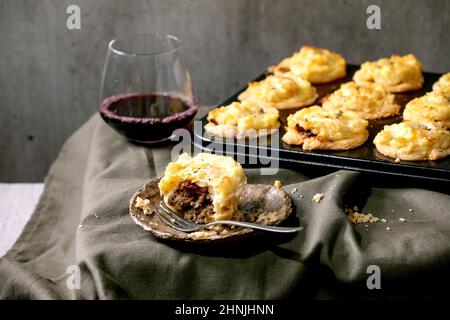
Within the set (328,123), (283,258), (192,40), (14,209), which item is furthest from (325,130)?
(192,40)

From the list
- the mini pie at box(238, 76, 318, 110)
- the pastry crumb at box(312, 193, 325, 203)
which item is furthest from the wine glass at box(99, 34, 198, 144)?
the pastry crumb at box(312, 193, 325, 203)

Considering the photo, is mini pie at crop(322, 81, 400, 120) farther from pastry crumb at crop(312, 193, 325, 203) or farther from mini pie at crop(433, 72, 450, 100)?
pastry crumb at crop(312, 193, 325, 203)

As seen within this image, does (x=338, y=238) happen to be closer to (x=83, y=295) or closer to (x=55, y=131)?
(x=83, y=295)

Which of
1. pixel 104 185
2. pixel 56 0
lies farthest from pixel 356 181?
pixel 56 0

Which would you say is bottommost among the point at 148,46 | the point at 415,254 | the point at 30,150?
the point at 30,150

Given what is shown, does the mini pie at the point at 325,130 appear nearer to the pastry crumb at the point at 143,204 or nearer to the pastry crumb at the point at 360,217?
Result: the pastry crumb at the point at 360,217

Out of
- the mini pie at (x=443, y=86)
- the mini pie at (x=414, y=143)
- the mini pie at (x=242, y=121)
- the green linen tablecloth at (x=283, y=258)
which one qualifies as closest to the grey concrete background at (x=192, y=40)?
the mini pie at (x=443, y=86)
